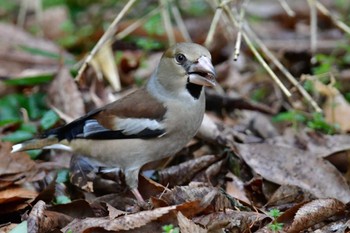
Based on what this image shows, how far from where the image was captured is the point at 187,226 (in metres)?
3.30

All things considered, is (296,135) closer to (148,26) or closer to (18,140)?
(18,140)

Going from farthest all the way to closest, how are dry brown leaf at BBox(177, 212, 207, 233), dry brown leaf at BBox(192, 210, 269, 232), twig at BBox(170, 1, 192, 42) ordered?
twig at BBox(170, 1, 192, 42), dry brown leaf at BBox(192, 210, 269, 232), dry brown leaf at BBox(177, 212, 207, 233)

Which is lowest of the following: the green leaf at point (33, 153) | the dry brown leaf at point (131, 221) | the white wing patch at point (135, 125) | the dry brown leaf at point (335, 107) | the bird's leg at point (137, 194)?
the dry brown leaf at point (335, 107)

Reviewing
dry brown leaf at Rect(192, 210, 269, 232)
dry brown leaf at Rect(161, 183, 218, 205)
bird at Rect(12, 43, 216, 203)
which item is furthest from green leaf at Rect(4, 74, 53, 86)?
dry brown leaf at Rect(192, 210, 269, 232)

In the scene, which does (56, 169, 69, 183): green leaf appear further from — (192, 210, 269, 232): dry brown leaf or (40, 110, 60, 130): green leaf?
(192, 210, 269, 232): dry brown leaf

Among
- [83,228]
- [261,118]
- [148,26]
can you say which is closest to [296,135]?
[261,118]

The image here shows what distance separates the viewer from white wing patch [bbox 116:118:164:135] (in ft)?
13.6

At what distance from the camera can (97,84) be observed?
5.55 meters

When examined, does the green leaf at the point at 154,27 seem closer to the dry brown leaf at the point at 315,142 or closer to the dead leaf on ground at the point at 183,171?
the dry brown leaf at the point at 315,142

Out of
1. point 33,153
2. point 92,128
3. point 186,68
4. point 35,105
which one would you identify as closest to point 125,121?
point 92,128

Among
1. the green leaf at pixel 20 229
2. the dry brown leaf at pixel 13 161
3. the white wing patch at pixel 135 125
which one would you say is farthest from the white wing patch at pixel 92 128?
the green leaf at pixel 20 229

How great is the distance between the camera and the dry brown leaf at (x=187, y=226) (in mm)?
3293

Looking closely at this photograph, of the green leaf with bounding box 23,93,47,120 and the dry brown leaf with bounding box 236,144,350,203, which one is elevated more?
the green leaf with bounding box 23,93,47,120

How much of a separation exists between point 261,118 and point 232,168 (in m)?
1.00
